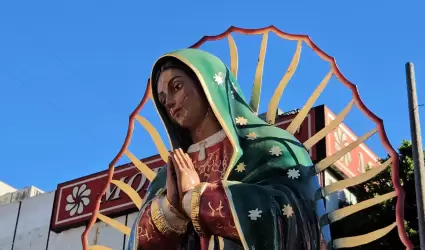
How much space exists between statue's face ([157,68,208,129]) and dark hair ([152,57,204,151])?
3 centimetres

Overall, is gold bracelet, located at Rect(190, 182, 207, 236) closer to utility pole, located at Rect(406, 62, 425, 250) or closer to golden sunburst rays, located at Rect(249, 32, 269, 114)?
golden sunburst rays, located at Rect(249, 32, 269, 114)

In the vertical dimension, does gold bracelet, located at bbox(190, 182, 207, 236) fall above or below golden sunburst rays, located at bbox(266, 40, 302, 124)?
below

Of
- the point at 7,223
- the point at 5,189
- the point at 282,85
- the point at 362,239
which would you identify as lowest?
the point at 362,239

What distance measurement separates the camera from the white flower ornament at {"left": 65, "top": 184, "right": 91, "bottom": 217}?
21.6 metres

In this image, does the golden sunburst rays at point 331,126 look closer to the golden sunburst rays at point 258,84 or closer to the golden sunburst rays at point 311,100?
the golden sunburst rays at point 311,100

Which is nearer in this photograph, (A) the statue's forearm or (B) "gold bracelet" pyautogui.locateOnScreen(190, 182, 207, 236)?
(B) "gold bracelet" pyautogui.locateOnScreen(190, 182, 207, 236)

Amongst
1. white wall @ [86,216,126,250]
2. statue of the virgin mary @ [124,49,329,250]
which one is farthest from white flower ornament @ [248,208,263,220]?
white wall @ [86,216,126,250]

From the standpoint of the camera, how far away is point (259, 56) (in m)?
6.54

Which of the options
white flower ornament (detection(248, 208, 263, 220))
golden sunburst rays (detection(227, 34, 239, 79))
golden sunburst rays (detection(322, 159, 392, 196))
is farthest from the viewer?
golden sunburst rays (detection(227, 34, 239, 79))

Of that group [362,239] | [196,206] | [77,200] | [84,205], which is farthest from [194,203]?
[77,200]

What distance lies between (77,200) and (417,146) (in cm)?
1393

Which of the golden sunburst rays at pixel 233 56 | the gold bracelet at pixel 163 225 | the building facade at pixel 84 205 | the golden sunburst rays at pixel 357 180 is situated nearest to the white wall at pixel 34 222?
the building facade at pixel 84 205

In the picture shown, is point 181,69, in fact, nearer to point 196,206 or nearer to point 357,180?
point 196,206

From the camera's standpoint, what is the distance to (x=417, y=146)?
9.28m
